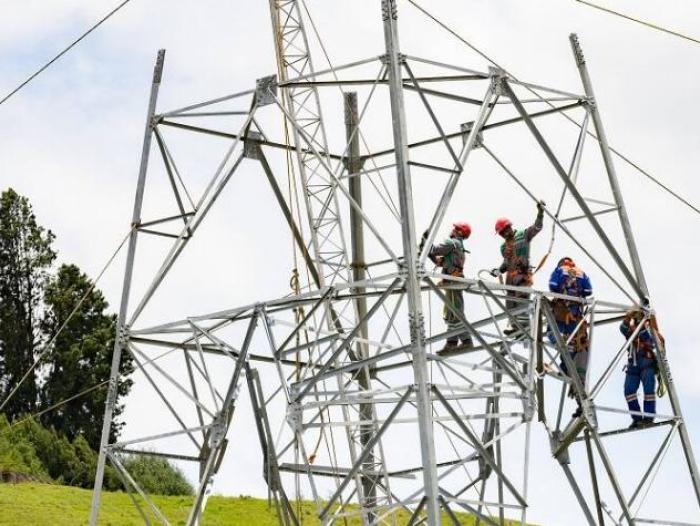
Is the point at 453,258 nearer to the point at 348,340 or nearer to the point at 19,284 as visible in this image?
the point at 348,340

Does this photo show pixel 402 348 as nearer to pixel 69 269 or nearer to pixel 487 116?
pixel 487 116

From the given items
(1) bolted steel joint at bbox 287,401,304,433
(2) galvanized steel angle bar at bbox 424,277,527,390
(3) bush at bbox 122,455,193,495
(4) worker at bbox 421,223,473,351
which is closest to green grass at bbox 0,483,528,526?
(3) bush at bbox 122,455,193,495

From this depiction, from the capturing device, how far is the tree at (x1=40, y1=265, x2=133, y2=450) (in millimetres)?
54344

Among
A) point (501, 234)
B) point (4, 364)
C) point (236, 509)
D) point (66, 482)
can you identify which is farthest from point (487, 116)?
point (4, 364)

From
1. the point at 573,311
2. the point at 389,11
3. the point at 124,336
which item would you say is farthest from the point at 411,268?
the point at 124,336

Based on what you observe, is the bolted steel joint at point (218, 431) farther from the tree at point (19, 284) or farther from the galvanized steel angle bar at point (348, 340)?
the tree at point (19, 284)

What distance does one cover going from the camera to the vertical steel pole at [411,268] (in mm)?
17500

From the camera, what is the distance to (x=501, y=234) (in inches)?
923

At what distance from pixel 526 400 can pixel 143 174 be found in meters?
6.88

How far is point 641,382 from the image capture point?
22109 mm

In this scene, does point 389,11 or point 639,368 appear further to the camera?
point 639,368

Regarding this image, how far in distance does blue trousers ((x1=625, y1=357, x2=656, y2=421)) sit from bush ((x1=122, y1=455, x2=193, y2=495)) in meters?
31.3

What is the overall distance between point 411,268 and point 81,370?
37922 mm

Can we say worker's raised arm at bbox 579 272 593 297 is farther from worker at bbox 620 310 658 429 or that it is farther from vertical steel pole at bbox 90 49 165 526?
vertical steel pole at bbox 90 49 165 526
